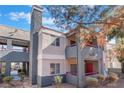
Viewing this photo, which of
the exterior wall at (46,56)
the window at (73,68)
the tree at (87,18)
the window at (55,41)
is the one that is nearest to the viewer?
the tree at (87,18)

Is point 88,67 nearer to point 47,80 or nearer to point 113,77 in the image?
point 113,77

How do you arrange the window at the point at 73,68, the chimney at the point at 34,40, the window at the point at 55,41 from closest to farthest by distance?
the chimney at the point at 34,40, the window at the point at 73,68, the window at the point at 55,41

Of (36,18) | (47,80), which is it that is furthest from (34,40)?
(47,80)

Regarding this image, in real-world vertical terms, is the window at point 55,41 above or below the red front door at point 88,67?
above

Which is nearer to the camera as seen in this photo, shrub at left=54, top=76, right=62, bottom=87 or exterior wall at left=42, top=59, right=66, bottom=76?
shrub at left=54, top=76, right=62, bottom=87

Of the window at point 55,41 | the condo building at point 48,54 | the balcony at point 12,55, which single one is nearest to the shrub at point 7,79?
the condo building at point 48,54

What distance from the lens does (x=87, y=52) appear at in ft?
19.3

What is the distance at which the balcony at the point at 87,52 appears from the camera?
5746 millimetres

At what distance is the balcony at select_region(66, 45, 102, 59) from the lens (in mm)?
5746

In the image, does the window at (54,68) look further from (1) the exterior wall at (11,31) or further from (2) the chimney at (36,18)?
(1) the exterior wall at (11,31)

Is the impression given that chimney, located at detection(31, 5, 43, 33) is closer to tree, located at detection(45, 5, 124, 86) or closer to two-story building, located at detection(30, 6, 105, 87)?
two-story building, located at detection(30, 6, 105, 87)

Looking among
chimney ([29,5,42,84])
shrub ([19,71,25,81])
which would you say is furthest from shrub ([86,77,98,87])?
shrub ([19,71,25,81])
